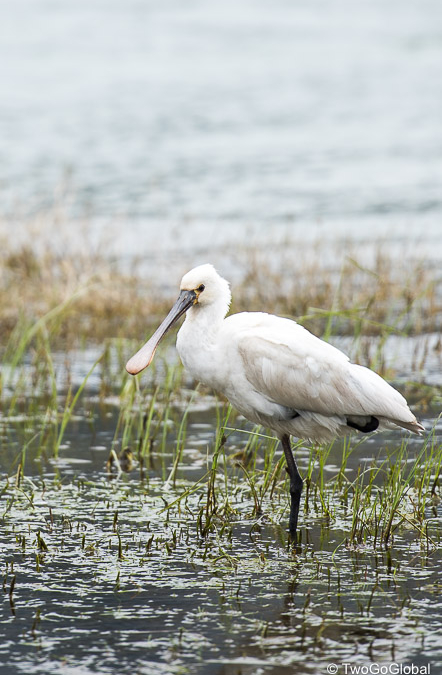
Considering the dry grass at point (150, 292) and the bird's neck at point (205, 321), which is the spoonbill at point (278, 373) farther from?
the dry grass at point (150, 292)

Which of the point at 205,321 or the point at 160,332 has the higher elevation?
the point at 205,321

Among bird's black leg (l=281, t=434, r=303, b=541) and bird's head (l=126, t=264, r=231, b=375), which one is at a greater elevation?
bird's head (l=126, t=264, r=231, b=375)

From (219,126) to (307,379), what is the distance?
74.4 ft

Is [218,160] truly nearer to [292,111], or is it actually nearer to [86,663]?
[292,111]

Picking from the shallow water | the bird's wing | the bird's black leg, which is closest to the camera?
the shallow water

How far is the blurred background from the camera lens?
18344 millimetres

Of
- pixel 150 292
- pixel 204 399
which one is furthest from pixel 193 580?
pixel 150 292

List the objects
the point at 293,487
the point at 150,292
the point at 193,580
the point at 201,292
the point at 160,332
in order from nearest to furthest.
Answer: the point at 193,580 < the point at 293,487 < the point at 201,292 < the point at 160,332 < the point at 150,292

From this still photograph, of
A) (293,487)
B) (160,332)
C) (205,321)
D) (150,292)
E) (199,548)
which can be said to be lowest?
(199,548)

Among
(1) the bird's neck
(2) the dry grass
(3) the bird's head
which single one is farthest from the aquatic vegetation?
(2) the dry grass

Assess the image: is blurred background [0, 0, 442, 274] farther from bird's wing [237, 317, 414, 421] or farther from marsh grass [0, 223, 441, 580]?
bird's wing [237, 317, 414, 421]

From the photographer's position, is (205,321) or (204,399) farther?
(204,399)

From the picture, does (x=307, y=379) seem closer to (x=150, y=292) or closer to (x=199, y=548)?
(x=199, y=548)

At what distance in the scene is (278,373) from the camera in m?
6.52
